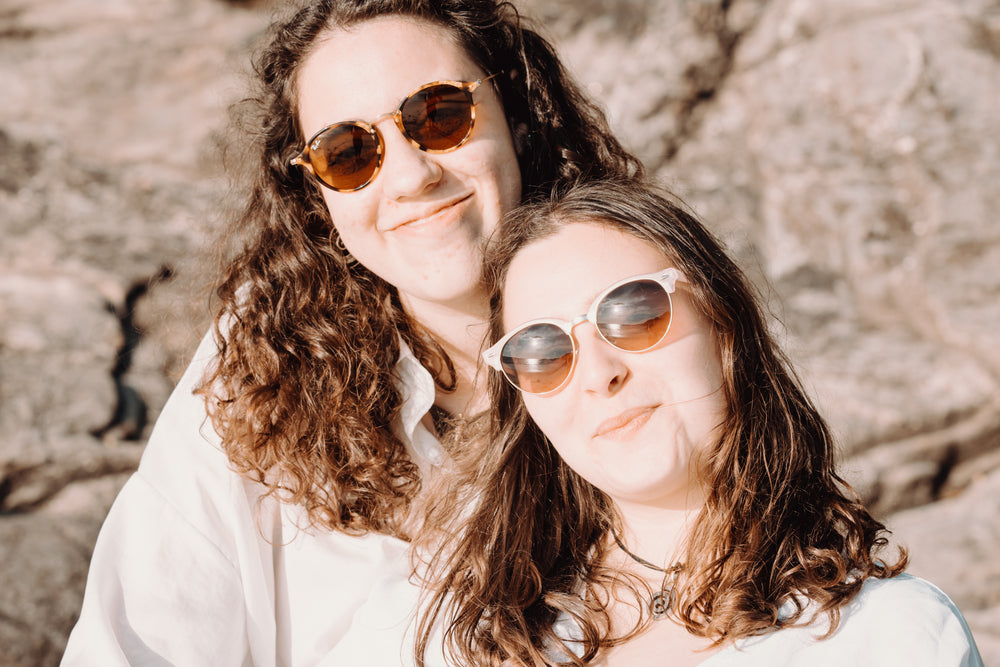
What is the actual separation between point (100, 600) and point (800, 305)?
3.79m

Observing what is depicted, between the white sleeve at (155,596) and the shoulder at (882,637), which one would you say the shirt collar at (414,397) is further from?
the shoulder at (882,637)

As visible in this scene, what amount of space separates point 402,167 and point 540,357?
722 millimetres

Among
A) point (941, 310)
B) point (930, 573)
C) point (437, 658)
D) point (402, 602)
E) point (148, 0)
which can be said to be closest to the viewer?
point (437, 658)

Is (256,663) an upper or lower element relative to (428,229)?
lower

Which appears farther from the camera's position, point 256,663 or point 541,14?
point 541,14

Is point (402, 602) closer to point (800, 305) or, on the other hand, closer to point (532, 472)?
point (532, 472)

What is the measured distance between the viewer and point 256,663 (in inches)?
94.7

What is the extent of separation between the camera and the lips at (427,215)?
2211 mm

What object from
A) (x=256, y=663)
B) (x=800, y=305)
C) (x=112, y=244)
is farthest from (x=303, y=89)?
(x=800, y=305)

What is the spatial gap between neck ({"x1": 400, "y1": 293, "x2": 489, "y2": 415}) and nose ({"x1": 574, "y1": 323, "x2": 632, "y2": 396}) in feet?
2.36

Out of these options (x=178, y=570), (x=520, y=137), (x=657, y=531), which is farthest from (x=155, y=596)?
(x=520, y=137)

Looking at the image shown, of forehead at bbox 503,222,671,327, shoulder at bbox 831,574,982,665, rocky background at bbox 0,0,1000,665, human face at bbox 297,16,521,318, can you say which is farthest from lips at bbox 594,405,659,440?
rocky background at bbox 0,0,1000,665

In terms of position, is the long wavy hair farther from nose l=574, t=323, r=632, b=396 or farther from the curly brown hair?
the curly brown hair

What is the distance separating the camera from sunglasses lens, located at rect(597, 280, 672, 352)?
1.63 m
